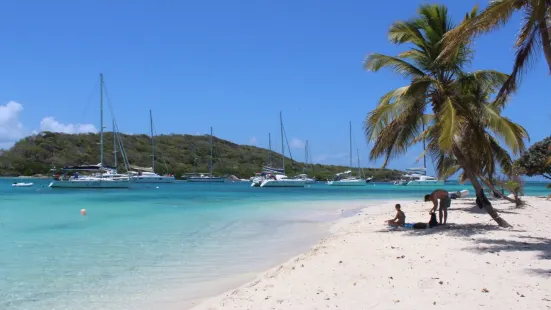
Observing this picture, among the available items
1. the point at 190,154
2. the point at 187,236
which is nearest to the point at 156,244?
the point at 187,236

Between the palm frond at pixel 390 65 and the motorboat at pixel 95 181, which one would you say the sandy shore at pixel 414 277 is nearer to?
the palm frond at pixel 390 65

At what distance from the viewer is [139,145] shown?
123 meters

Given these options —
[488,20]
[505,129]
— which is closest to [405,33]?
[505,129]

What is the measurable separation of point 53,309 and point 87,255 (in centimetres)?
487

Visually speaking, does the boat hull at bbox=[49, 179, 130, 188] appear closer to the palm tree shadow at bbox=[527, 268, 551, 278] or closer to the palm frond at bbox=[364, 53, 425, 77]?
the palm frond at bbox=[364, 53, 425, 77]

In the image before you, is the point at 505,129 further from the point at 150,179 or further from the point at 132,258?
the point at 150,179

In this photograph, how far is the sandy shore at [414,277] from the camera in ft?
19.4

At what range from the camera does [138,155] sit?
114 metres

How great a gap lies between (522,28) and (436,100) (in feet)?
12.5

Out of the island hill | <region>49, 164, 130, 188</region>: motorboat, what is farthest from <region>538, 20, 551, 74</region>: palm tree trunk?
the island hill

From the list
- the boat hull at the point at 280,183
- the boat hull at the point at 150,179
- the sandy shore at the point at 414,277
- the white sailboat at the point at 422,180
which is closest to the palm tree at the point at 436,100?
the sandy shore at the point at 414,277

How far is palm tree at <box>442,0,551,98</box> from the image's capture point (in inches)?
311

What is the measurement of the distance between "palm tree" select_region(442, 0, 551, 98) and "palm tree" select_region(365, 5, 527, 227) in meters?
2.45

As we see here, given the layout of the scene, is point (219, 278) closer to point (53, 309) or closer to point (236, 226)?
point (53, 309)
